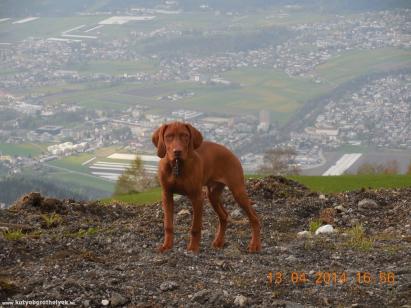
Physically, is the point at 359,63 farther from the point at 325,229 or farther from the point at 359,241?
the point at 359,241

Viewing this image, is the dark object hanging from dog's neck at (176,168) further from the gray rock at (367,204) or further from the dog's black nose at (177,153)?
the gray rock at (367,204)

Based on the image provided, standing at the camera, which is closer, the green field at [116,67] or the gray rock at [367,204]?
the gray rock at [367,204]

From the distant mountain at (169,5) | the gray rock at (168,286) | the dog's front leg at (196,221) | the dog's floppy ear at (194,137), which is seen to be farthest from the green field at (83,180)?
the distant mountain at (169,5)

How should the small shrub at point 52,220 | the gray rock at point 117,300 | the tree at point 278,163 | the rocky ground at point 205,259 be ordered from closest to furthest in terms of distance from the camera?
the gray rock at point 117,300
the rocky ground at point 205,259
the small shrub at point 52,220
the tree at point 278,163

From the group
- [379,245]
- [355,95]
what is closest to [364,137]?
[355,95]

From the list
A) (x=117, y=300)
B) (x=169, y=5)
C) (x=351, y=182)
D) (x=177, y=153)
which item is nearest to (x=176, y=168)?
(x=177, y=153)

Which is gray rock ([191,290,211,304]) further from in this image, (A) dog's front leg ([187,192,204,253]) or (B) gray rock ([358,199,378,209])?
(B) gray rock ([358,199,378,209])

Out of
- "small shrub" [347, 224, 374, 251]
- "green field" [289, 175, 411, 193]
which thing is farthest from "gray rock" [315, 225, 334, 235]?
"green field" [289, 175, 411, 193]

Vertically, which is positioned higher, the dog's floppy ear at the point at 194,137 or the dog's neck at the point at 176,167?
the dog's floppy ear at the point at 194,137
